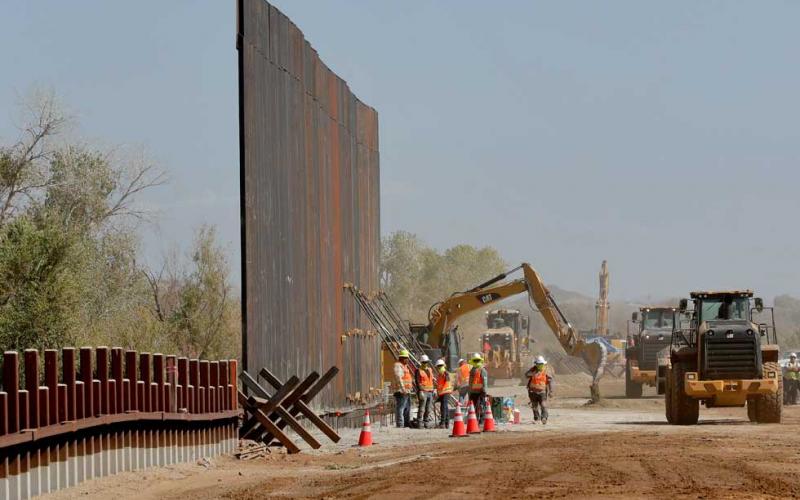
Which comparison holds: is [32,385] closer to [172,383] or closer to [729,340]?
[172,383]

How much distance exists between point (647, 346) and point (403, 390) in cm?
2313

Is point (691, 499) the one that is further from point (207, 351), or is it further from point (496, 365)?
point (496, 365)

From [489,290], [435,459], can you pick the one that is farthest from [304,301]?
[489,290]

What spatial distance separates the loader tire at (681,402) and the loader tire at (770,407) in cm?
142

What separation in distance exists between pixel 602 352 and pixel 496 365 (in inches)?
722

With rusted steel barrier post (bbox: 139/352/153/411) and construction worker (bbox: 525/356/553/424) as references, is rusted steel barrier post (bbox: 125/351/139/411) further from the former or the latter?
construction worker (bbox: 525/356/553/424)

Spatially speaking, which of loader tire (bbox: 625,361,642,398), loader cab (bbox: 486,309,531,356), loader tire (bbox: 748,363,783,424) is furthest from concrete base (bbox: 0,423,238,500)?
loader cab (bbox: 486,309,531,356)

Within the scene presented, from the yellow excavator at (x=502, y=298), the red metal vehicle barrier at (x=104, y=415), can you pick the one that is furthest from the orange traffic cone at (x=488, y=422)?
the yellow excavator at (x=502, y=298)

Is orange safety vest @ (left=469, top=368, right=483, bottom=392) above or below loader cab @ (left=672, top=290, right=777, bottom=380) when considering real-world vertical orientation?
below

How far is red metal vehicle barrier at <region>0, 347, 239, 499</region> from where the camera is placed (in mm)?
16531

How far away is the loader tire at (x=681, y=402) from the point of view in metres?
35.2

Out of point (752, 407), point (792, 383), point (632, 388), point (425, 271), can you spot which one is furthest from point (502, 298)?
point (425, 271)

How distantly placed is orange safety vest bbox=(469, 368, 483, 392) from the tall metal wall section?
3120mm

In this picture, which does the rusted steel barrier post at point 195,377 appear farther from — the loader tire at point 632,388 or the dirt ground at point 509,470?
the loader tire at point 632,388
